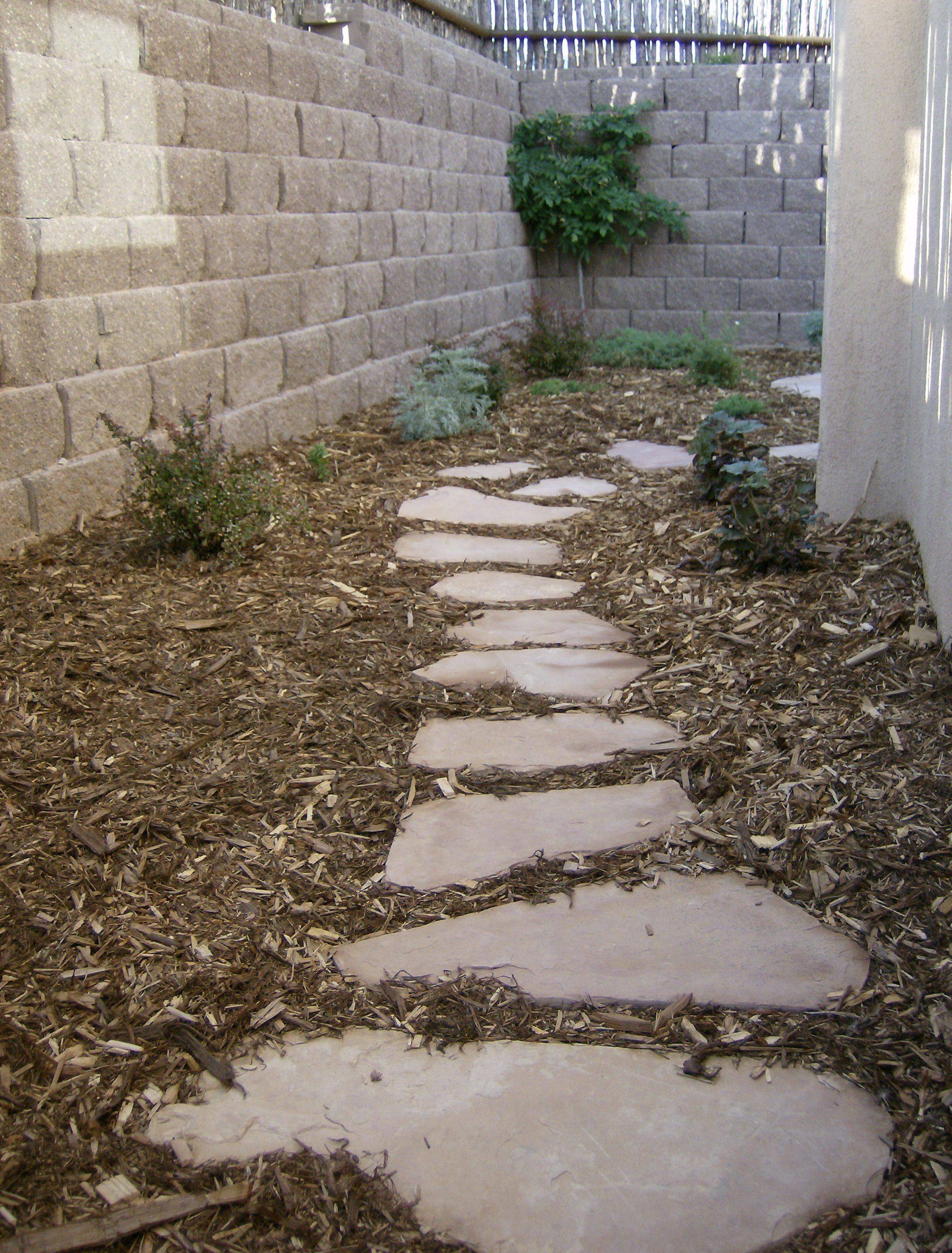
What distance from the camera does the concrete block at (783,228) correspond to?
8781 millimetres

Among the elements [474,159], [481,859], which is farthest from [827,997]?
[474,159]

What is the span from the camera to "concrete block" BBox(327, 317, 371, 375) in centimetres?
561

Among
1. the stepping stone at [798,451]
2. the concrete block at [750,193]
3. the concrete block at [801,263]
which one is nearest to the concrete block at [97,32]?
the stepping stone at [798,451]

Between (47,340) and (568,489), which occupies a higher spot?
(47,340)

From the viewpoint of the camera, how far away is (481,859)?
2014 millimetres

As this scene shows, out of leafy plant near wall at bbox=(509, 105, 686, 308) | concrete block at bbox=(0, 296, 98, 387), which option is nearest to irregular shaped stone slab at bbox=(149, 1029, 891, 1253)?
concrete block at bbox=(0, 296, 98, 387)

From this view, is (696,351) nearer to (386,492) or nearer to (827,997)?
(386,492)

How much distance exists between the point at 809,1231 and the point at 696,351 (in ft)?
22.1

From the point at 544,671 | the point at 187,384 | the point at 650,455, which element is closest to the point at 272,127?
the point at 187,384

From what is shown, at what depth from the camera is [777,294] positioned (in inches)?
350

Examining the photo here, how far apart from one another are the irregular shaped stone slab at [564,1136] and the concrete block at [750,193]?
8670 millimetres

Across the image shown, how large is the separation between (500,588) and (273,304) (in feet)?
7.60

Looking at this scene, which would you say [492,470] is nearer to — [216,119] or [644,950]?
[216,119]

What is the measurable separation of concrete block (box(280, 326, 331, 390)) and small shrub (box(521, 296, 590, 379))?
234 centimetres
